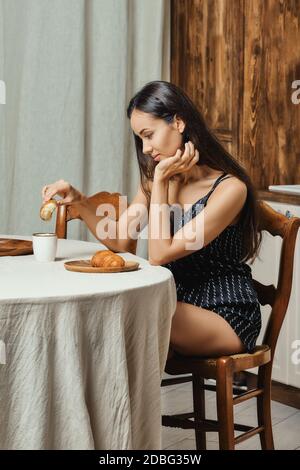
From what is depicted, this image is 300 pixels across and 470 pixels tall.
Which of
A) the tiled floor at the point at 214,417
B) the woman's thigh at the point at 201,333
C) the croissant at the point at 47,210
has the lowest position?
the tiled floor at the point at 214,417

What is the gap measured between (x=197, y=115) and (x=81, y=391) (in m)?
1.00

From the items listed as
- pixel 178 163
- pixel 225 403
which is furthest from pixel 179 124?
pixel 225 403

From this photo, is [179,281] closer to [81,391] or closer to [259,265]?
[81,391]

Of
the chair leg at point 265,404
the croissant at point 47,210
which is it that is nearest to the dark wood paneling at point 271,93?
the chair leg at point 265,404

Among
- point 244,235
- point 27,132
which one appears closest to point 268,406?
point 244,235

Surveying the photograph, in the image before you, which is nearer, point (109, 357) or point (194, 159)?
point (109, 357)

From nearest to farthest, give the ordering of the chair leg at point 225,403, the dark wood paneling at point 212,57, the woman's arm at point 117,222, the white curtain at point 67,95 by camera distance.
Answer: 1. the chair leg at point 225,403
2. the woman's arm at point 117,222
3. the white curtain at point 67,95
4. the dark wood paneling at point 212,57

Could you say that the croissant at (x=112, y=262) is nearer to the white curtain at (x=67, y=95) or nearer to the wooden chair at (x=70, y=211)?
the wooden chair at (x=70, y=211)

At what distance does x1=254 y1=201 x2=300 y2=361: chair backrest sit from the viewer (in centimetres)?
226

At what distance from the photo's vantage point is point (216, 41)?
3.76 m

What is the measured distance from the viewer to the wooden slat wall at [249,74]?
3.47 metres

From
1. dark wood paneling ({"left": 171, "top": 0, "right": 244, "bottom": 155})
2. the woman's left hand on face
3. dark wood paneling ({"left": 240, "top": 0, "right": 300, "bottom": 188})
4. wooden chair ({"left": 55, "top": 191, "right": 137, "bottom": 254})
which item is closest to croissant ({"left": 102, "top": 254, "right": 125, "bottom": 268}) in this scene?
the woman's left hand on face

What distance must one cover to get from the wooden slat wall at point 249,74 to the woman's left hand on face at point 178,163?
1.29m

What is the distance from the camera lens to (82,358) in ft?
5.70
